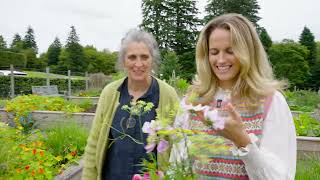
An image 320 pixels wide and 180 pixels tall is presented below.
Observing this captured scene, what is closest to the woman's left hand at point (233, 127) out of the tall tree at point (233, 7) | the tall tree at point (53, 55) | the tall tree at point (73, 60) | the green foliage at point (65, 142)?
the green foliage at point (65, 142)

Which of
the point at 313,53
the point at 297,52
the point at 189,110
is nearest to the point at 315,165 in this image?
the point at 189,110

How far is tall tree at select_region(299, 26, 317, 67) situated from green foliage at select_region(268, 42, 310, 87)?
5.90 meters

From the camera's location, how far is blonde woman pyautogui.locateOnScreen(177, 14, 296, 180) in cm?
131

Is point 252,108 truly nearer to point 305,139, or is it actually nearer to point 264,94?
point 264,94

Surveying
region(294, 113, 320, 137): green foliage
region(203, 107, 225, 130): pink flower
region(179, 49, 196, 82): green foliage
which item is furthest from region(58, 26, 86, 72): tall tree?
region(203, 107, 225, 130): pink flower

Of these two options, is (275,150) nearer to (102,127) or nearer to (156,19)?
(102,127)

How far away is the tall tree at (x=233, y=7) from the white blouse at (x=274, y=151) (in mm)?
37415

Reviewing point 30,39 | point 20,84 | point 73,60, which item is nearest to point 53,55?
point 73,60

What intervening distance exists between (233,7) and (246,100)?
3856cm

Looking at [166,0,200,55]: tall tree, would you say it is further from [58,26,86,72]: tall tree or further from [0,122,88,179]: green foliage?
[0,122,88,179]: green foliage

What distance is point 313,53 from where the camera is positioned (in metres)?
45.9

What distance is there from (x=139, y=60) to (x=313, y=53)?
47935 mm

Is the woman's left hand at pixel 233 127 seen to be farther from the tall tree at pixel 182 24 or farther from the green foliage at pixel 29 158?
the tall tree at pixel 182 24

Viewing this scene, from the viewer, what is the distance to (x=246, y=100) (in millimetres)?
1503
